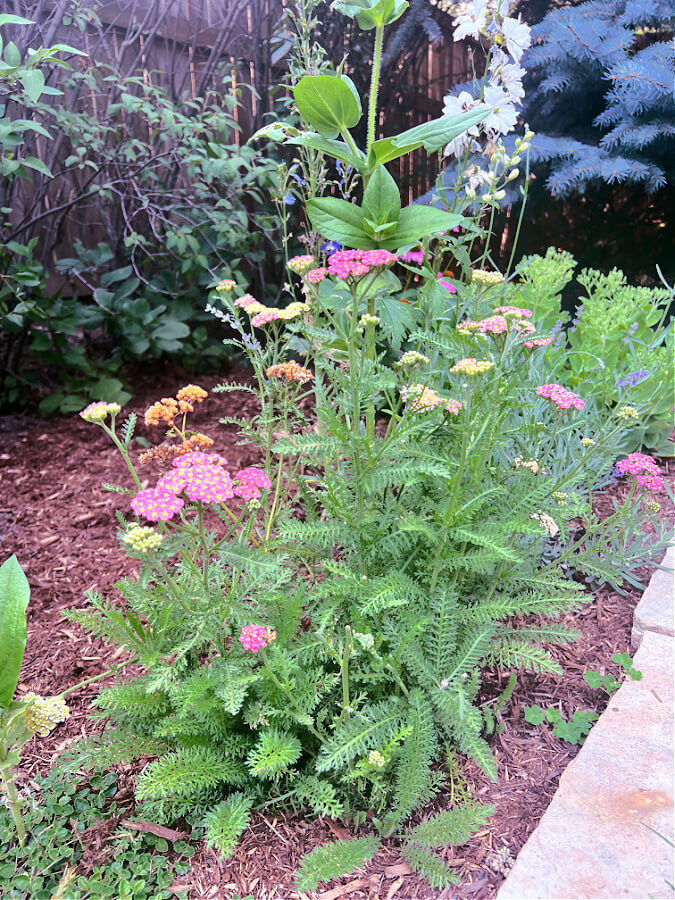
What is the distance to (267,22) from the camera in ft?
12.5

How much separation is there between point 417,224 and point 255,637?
99 cm

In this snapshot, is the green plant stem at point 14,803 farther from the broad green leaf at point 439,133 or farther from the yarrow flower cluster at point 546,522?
the broad green leaf at point 439,133

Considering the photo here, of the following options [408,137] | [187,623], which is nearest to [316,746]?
[187,623]

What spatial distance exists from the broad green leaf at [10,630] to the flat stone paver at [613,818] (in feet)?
3.53

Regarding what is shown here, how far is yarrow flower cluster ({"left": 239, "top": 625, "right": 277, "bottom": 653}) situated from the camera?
1.12 meters

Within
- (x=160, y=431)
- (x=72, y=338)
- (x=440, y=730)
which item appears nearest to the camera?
(x=440, y=730)

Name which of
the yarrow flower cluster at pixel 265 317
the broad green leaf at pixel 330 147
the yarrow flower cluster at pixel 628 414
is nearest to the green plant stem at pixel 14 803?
Result: the yarrow flower cluster at pixel 265 317

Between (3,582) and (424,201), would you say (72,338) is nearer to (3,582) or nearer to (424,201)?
(424,201)

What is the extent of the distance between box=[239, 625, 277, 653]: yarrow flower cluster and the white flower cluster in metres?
1.46

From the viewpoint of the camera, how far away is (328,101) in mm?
1289

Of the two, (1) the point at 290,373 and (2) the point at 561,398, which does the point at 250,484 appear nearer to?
(1) the point at 290,373

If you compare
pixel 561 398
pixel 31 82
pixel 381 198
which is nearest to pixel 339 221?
pixel 381 198

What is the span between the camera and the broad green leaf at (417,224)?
130cm

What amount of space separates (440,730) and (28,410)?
9.18 feet
